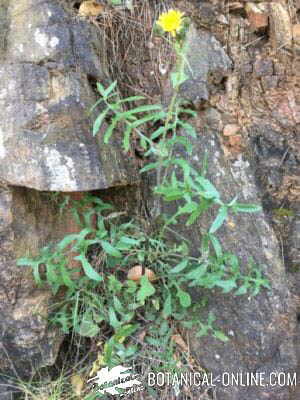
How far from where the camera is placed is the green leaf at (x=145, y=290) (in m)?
2.03

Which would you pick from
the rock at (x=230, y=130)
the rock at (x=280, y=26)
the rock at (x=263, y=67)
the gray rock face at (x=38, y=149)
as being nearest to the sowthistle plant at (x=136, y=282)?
the gray rock face at (x=38, y=149)

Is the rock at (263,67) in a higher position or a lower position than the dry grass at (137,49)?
lower

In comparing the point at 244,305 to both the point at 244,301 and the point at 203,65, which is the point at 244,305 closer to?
the point at 244,301

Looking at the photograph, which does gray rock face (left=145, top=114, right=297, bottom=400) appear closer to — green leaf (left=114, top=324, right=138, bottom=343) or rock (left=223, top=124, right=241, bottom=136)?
rock (left=223, top=124, right=241, bottom=136)

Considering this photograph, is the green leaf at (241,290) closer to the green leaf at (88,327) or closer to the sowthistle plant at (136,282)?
the sowthistle plant at (136,282)

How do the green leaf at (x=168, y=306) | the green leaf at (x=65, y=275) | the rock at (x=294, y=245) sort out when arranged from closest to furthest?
the green leaf at (x=65, y=275) < the green leaf at (x=168, y=306) < the rock at (x=294, y=245)

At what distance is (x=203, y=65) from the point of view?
2314 mm

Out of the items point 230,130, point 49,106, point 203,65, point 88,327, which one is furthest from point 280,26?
point 88,327

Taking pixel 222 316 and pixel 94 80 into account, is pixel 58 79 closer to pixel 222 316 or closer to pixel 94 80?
pixel 94 80

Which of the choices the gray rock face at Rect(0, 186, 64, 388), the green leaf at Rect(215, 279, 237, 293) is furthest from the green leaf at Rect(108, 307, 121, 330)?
the green leaf at Rect(215, 279, 237, 293)

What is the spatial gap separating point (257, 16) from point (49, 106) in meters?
1.20

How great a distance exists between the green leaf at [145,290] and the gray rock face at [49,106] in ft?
1.57

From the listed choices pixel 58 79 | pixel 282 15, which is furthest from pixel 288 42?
pixel 58 79

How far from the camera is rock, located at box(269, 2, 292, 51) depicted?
2.31 meters
